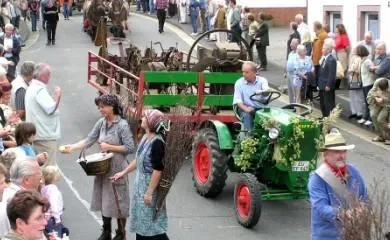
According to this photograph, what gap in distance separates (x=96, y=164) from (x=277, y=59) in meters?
18.6

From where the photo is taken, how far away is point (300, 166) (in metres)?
10.4

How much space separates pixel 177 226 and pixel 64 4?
96.5 ft

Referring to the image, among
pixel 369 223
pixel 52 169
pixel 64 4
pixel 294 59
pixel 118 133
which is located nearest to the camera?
pixel 369 223

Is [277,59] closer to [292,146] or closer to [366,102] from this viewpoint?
[366,102]

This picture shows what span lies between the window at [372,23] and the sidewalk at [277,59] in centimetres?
175

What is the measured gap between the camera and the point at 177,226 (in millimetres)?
10625

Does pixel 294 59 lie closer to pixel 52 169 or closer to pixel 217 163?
pixel 217 163

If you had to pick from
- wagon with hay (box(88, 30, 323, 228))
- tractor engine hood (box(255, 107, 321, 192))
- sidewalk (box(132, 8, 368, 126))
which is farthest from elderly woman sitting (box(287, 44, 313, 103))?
tractor engine hood (box(255, 107, 321, 192))

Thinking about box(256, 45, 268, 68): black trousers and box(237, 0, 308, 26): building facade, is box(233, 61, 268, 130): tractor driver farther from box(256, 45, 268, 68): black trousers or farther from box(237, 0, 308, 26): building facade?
box(237, 0, 308, 26): building facade

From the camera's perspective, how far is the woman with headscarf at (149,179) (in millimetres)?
8227

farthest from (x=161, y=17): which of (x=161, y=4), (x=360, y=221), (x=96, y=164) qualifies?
(x=360, y=221)

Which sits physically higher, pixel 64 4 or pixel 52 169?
pixel 64 4

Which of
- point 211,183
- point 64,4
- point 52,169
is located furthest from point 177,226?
point 64,4

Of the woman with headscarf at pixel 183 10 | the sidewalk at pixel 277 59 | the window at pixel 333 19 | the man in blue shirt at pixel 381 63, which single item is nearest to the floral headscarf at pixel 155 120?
the man in blue shirt at pixel 381 63
